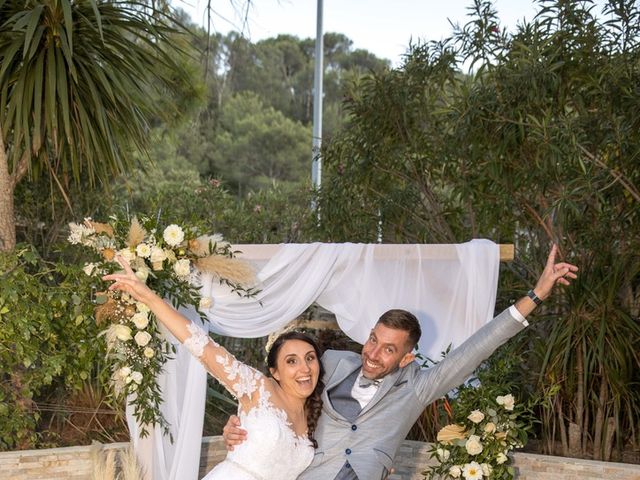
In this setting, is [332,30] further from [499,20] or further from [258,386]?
[258,386]

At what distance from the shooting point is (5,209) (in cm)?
581

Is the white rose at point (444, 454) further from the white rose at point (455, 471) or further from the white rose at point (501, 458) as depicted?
the white rose at point (501, 458)

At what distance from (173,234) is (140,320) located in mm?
445

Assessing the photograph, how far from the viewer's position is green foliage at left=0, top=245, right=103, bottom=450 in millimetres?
5312

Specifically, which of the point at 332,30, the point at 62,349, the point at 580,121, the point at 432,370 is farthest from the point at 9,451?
the point at 332,30

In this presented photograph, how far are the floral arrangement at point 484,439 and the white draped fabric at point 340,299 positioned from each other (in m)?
0.54

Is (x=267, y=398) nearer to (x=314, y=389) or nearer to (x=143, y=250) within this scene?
(x=314, y=389)

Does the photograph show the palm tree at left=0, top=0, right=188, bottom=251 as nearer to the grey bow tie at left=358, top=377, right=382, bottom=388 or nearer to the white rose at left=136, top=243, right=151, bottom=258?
the white rose at left=136, top=243, right=151, bottom=258

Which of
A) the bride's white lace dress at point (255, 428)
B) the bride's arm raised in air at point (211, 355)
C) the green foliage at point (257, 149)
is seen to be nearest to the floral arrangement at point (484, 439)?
the bride's white lace dress at point (255, 428)

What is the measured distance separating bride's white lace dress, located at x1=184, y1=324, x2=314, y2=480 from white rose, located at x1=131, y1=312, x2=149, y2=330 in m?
1.66

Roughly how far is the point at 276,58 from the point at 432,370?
25.3 meters

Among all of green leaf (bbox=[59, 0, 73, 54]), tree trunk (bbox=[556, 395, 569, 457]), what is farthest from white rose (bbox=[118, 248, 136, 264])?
tree trunk (bbox=[556, 395, 569, 457])

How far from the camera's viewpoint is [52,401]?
257 inches

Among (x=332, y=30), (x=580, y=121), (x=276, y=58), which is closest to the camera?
(x=580, y=121)
